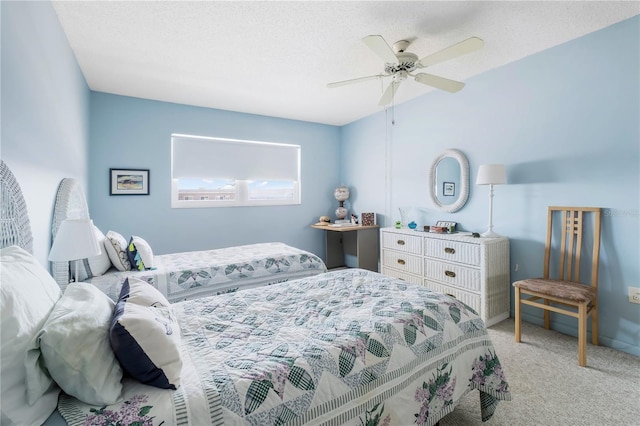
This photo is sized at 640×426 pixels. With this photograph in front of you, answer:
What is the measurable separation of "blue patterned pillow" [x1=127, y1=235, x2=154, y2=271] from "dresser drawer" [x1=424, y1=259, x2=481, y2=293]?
9.32 feet

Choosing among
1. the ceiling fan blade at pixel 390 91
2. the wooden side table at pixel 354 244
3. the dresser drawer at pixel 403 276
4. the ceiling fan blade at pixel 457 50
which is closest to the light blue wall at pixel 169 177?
the wooden side table at pixel 354 244

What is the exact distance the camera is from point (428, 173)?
152 inches

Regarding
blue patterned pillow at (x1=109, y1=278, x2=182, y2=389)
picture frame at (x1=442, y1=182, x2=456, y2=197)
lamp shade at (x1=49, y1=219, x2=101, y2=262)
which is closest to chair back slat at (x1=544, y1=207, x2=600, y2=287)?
picture frame at (x1=442, y1=182, x2=456, y2=197)

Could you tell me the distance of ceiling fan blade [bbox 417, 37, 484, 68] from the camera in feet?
6.30

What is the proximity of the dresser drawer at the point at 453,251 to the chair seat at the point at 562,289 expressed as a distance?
0.48 metres

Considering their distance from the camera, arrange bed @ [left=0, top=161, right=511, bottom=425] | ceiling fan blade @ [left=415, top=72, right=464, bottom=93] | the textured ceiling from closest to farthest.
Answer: bed @ [left=0, top=161, right=511, bottom=425] → the textured ceiling → ceiling fan blade @ [left=415, top=72, right=464, bottom=93]

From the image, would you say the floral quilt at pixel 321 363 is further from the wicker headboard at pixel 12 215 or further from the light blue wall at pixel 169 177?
the light blue wall at pixel 169 177

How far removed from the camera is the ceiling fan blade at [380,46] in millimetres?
1882

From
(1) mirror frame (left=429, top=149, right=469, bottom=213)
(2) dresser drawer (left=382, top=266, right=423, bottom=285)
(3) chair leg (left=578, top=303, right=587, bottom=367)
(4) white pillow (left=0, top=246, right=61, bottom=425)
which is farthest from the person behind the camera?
(2) dresser drawer (left=382, top=266, right=423, bottom=285)

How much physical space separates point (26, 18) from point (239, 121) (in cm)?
291

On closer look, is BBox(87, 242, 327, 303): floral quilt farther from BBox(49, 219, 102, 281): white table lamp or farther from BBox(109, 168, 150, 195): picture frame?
BBox(109, 168, 150, 195): picture frame

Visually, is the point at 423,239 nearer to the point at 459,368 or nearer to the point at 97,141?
the point at 459,368

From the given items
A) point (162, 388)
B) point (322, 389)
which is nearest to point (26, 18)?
point (162, 388)

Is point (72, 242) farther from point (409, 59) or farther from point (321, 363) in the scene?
point (409, 59)
